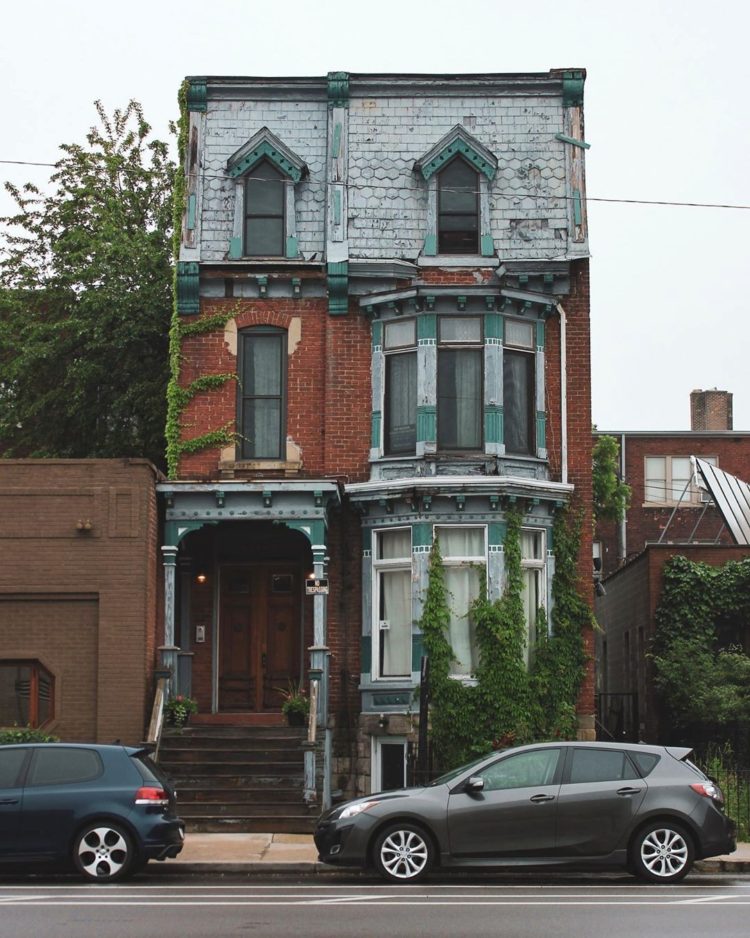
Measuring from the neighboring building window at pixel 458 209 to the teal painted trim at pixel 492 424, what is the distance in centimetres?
284

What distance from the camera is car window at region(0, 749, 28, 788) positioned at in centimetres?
1656

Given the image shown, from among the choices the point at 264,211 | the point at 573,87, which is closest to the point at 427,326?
the point at 264,211

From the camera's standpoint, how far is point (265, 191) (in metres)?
25.9

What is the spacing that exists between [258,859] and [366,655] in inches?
258

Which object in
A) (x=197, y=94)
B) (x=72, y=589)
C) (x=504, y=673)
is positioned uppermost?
(x=197, y=94)

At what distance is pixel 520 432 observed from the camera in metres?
24.9

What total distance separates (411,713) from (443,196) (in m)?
8.37

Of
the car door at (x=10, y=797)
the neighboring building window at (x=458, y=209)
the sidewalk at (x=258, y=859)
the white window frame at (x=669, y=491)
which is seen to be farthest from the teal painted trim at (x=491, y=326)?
the white window frame at (x=669, y=491)

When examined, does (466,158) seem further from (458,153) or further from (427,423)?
(427,423)

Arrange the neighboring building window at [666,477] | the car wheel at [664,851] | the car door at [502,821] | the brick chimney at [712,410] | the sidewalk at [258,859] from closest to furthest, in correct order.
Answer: the car door at [502,821]
the car wheel at [664,851]
the sidewalk at [258,859]
the neighboring building window at [666,477]
the brick chimney at [712,410]

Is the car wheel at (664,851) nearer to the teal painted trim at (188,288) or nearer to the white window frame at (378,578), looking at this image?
the white window frame at (378,578)

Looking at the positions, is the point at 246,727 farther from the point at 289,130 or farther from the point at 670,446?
the point at 670,446

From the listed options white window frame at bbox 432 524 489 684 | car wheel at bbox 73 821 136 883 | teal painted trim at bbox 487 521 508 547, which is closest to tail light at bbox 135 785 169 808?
car wheel at bbox 73 821 136 883

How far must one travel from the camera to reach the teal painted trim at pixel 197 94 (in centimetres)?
2605
